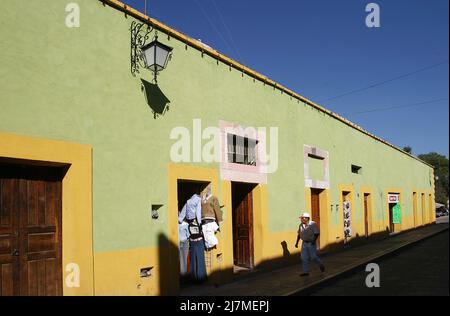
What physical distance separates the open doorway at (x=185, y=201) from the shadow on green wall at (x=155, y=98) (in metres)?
1.57

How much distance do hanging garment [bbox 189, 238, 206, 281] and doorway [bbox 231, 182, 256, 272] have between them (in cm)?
212

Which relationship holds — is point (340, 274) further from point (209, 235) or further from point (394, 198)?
point (394, 198)

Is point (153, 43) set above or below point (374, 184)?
above

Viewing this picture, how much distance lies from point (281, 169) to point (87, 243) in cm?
697

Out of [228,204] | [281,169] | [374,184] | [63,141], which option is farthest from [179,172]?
[374,184]

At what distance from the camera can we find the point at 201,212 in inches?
364

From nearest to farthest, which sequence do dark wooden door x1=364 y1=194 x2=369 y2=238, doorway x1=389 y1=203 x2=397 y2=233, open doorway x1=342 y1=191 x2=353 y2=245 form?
open doorway x1=342 y1=191 x2=353 y2=245 < dark wooden door x1=364 y1=194 x2=369 y2=238 < doorway x1=389 y1=203 x2=397 y2=233

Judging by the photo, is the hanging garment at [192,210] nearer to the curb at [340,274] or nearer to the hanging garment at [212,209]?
the hanging garment at [212,209]

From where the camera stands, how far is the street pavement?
833 cm

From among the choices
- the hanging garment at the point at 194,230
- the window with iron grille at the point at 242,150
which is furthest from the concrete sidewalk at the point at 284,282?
the window with iron grille at the point at 242,150

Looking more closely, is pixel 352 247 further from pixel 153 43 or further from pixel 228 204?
pixel 153 43

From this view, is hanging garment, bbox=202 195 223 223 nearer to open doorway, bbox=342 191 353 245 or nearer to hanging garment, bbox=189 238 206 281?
hanging garment, bbox=189 238 206 281

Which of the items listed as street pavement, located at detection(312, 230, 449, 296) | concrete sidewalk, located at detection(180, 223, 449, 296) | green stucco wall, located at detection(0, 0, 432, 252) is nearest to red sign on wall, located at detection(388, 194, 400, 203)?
street pavement, located at detection(312, 230, 449, 296)

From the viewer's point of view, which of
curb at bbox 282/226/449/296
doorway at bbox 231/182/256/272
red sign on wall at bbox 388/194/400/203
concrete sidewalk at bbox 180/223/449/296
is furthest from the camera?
red sign on wall at bbox 388/194/400/203
